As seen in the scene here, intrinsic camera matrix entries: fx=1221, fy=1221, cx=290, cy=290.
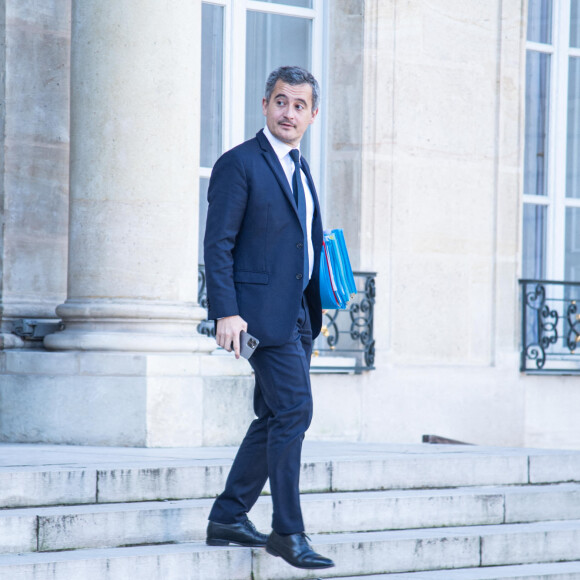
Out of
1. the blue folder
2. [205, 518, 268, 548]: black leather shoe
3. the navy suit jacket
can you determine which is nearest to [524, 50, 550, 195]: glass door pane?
the blue folder

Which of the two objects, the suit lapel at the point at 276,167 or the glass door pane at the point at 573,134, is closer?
the suit lapel at the point at 276,167

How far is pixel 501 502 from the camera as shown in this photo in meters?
5.87

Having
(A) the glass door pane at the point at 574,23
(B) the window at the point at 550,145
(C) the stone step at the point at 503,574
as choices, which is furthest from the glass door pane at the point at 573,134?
(C) the stone step at the point at 503,574

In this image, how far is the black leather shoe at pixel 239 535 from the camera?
4562mm

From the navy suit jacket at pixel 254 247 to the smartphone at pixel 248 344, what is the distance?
4 cm

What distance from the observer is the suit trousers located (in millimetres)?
4281

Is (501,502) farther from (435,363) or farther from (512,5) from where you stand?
(512,5)

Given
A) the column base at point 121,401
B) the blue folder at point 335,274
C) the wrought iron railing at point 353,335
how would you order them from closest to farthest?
the blue folder at point 335,274
the column base at point 121,401
the wrought iron railing at point 353,335

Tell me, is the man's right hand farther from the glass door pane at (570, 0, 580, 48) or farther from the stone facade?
the glass door pane at (570, 0, 580, 48)

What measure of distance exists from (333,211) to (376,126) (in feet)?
2.30

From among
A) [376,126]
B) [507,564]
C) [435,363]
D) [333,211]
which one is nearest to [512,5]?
[376,126]

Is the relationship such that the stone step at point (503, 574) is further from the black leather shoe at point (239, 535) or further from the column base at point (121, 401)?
the column base at point (121, 401)

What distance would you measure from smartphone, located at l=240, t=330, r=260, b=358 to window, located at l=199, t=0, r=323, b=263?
460 centimetres

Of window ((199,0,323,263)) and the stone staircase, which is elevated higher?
window ((199,0,323,263))
